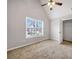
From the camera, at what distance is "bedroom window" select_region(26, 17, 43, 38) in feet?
16.9

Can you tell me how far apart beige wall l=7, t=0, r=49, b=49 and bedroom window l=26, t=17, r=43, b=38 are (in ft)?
1.10

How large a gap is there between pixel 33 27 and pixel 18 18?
165 cm

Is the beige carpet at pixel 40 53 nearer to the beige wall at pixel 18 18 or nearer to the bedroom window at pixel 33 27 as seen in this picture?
the beige wall at pixel 18 18

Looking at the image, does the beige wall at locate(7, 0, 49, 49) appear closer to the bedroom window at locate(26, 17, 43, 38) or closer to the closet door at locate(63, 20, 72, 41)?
the bedroom window at locate(26, 17, 43, 38)

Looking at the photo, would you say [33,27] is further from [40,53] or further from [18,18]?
[40,53]

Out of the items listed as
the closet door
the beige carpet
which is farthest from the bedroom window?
the closet door

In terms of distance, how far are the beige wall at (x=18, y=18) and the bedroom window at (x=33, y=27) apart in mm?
335

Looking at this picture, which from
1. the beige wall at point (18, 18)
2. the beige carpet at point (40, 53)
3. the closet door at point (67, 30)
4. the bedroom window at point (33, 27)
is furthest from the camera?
the closet door at point (67, 30)

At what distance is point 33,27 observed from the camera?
18.6 ft

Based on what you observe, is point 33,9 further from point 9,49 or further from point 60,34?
point 9,49

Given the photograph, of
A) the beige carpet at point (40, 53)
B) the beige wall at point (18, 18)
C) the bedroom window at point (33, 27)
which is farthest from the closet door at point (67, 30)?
the beige wall at point (18, 18)

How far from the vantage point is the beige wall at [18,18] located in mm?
3900

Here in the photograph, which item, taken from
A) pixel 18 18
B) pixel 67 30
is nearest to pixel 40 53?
pixel 18 18
